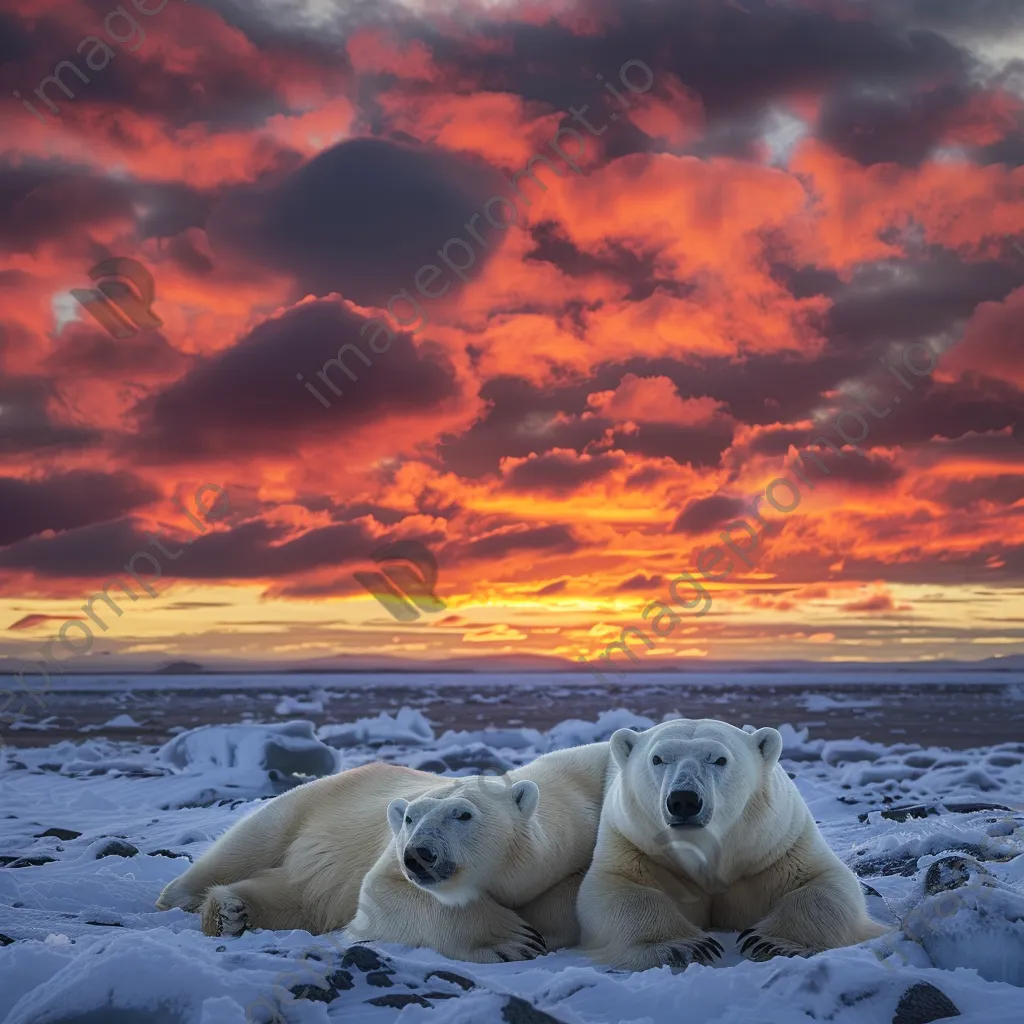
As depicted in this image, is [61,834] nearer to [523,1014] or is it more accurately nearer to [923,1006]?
[523,1014]

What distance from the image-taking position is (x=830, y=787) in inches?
381

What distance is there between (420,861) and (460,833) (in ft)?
0.69

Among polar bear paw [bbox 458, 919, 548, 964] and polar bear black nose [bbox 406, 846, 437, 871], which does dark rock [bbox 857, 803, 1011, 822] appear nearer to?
polar bear paw [bbox 458, 919, 548, 964]

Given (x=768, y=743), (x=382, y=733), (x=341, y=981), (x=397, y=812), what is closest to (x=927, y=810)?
(x=768, y=743)

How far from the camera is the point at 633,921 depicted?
3.51 metres

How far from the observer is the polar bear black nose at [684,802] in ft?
11.3

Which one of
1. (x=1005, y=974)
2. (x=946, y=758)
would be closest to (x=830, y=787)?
(x=946, y=758)

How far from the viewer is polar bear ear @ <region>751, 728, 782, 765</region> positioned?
12.6 feet

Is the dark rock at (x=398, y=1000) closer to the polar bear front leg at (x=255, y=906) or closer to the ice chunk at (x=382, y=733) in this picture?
the polar bear front leg at (x=255, y=906)

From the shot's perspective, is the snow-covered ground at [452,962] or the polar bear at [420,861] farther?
the polar bear at [420,861]

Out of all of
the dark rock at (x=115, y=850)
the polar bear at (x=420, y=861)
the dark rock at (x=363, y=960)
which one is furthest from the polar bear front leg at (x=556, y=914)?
the dark rock at (x=115, y=850)

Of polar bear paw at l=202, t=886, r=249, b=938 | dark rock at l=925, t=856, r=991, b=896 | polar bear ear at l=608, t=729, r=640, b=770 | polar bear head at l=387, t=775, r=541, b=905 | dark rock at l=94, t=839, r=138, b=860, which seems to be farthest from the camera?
dark rock at l=94, t=839, r=138, b=860

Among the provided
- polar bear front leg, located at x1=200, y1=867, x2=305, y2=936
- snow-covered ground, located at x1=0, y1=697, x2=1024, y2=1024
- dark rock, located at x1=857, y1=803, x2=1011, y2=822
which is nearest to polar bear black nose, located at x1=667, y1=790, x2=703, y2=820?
snow-covered ground, located at x1=0, y1=697, x2=1024, y2=1024

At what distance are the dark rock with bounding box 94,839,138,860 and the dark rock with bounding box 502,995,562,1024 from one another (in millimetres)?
4022
